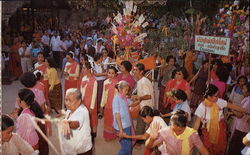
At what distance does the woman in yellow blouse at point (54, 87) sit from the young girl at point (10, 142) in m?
3.33

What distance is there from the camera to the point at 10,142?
118 inches

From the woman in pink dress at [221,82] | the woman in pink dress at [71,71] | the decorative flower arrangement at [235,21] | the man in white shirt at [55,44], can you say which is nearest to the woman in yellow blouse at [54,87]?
the woman in pink dress at [71,71]

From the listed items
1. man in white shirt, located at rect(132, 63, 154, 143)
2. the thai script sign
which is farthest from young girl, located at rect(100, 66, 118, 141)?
the thai script sign

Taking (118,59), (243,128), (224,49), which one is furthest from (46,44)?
(243,128)

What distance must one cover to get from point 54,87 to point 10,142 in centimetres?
376

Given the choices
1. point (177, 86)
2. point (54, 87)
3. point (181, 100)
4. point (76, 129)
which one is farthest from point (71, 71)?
point (76, 129)

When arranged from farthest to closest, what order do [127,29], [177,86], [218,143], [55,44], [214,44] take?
[55,44]
[127,29]
[214,44]
[177,86]
[218,143]

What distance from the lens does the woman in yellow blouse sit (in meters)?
6.32

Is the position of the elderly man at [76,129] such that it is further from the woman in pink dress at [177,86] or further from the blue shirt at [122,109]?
the woman in pink dress at [177,86]

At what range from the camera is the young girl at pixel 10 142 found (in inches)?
117

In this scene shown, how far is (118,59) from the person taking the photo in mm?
6609

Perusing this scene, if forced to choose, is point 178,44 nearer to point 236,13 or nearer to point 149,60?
point 236,13

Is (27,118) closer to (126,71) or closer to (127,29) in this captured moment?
(126,71)

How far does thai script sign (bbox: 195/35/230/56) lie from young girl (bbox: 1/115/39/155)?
3414mm
